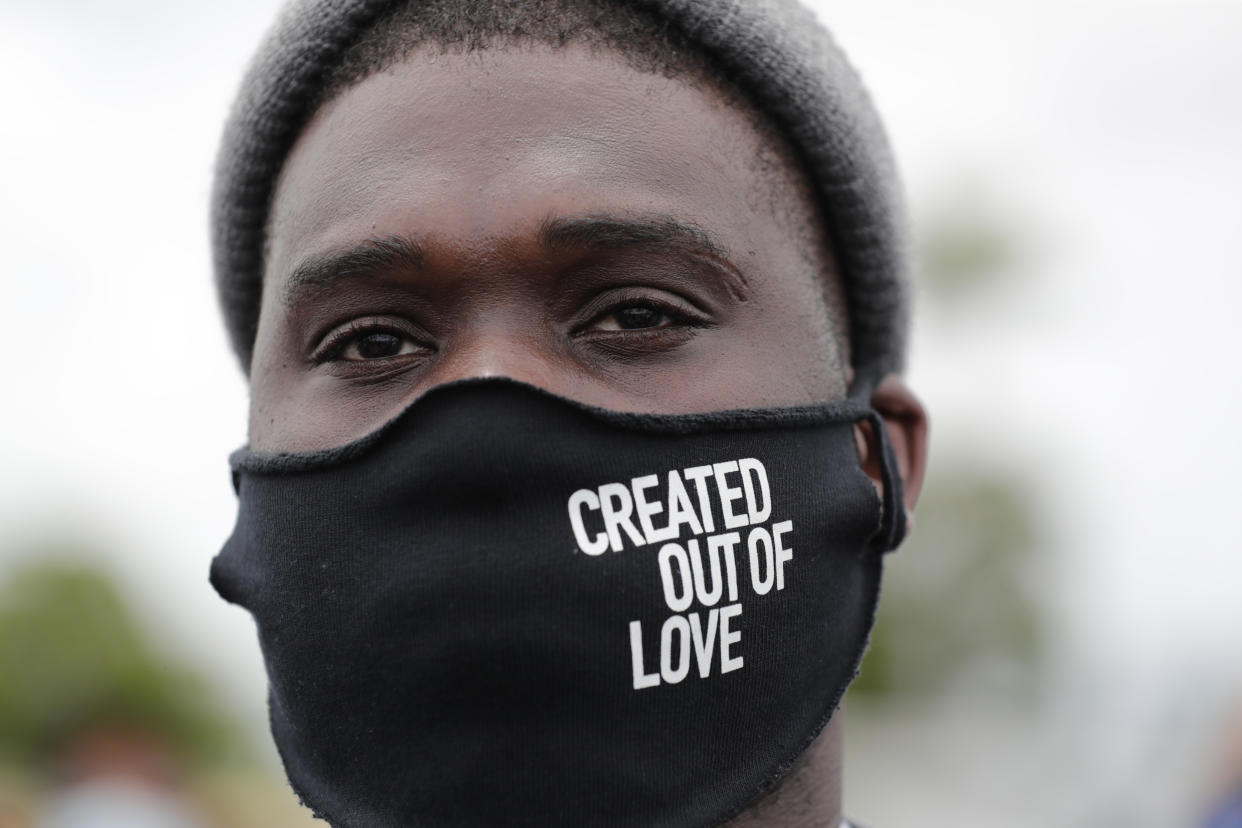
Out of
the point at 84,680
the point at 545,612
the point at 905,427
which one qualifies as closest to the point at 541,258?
the point at 545,612

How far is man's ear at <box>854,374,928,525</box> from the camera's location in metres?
2.44

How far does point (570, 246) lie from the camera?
1.93 m

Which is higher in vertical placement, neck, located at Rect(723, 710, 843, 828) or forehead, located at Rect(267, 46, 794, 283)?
forehead, located at Rect(267, 46, 794, 283)

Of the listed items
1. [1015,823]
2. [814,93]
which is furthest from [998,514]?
[814,93]

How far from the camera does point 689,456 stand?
1.91 meters

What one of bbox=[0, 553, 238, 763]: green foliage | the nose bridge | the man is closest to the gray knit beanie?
the man

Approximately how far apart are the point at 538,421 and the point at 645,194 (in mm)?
420

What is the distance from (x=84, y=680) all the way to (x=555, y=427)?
1290 cm

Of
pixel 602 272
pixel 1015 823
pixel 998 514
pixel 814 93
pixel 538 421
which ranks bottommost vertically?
pixel 1015 823

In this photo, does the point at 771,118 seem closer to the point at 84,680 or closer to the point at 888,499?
the point at 888,499

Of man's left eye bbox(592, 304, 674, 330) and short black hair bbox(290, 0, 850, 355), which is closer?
man's left eye bbox(592, 304, 674, 330)

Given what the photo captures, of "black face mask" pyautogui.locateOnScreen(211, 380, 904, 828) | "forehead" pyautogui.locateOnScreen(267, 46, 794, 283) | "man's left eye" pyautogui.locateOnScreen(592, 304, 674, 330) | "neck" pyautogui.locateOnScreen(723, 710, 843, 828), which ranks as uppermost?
"forehead" pyautogui.locateOnScreen(267, 46, 794, 283)

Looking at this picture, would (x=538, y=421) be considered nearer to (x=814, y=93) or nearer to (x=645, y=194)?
(x=645, y=194)

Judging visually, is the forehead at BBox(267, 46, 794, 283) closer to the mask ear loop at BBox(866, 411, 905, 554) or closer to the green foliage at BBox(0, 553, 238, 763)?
the mask ear loop at BBox(866, 411, 905, 554)
